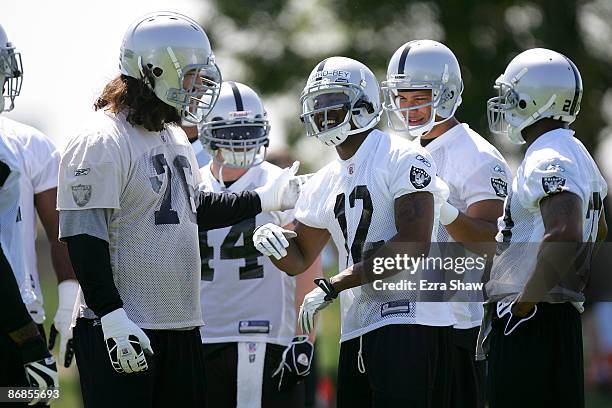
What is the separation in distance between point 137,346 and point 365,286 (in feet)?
3.87

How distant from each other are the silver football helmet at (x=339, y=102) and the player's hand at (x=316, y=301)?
736 mm

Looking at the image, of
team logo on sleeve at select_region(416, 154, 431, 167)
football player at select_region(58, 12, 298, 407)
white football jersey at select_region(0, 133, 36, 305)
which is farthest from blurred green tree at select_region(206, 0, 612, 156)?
football player at select_region(58, 12, 298, 407)

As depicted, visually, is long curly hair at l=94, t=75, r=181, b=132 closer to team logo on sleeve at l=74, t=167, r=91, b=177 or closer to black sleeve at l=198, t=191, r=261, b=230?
team logo on sleeve at l=74, t=167, r=91, b=177

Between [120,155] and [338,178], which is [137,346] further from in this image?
[338,178]

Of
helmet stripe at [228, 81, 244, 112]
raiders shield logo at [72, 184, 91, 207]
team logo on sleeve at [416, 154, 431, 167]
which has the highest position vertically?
helmet stripe at [228, 81, 244, 112]

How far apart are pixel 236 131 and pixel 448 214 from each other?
1522 millimetres

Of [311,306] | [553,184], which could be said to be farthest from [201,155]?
[553,184]

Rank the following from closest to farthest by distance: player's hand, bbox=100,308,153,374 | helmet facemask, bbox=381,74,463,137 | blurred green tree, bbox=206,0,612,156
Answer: player's hand, bbox=100,308,153,374, helmet facemask, bbox=381,74,463,137, blurred green tree, bbox=206,0,612,156

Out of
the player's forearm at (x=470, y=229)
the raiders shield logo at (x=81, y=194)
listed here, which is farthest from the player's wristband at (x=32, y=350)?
the player's forearm at (x=470, y=229)

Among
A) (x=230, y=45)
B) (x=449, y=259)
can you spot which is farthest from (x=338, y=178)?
(x=230, y=45)

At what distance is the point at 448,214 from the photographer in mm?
6062

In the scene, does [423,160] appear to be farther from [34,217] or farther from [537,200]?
[34,217]

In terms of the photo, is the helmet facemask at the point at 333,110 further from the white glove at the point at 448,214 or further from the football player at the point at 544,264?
the football player at the point at 544,264

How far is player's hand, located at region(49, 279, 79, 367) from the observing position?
22.0 ft
